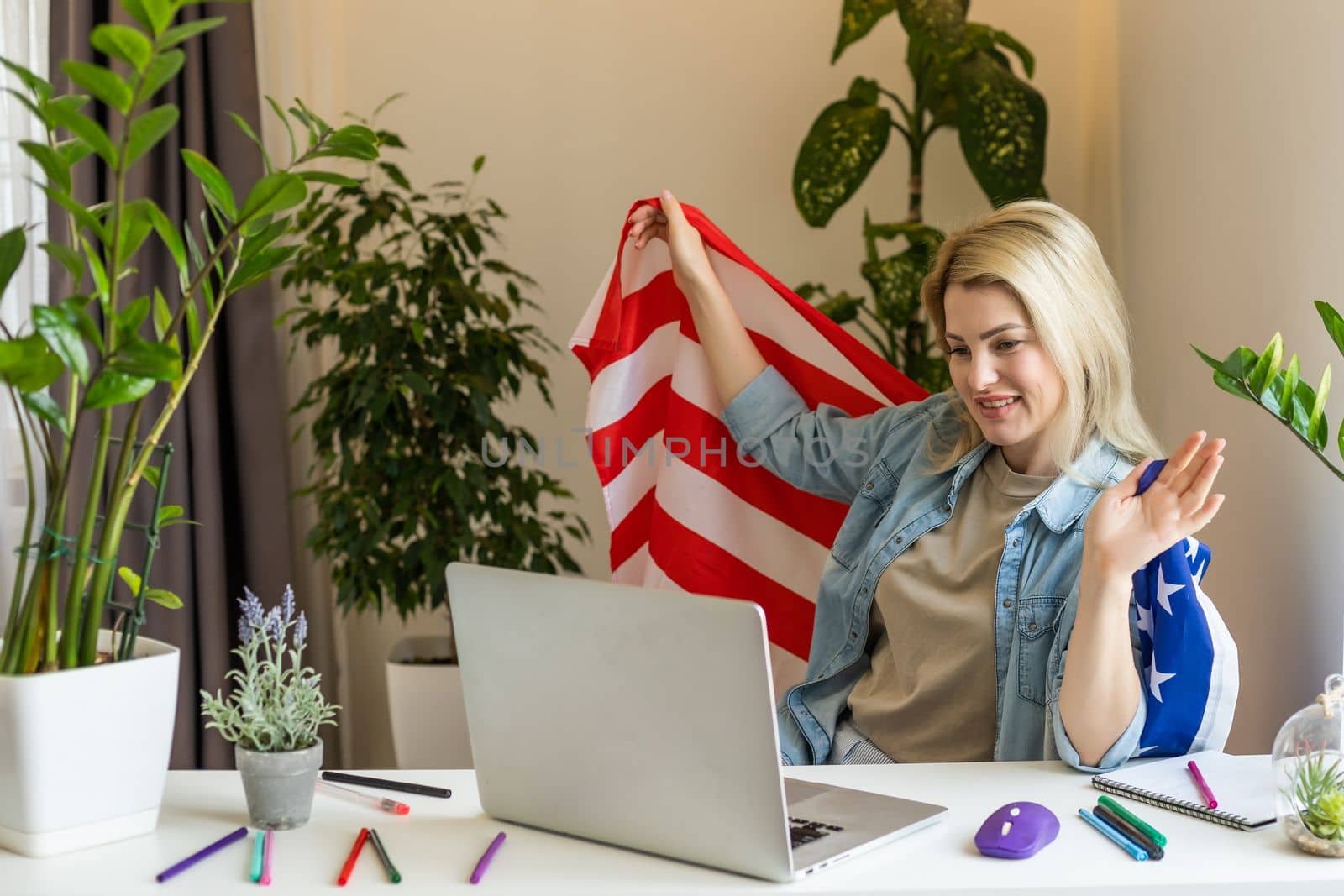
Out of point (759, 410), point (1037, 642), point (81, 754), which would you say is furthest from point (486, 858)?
point (759, 410)

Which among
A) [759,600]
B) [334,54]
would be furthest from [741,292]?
[334,54]

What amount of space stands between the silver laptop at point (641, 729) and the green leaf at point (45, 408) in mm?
346

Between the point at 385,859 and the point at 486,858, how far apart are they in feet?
0.27

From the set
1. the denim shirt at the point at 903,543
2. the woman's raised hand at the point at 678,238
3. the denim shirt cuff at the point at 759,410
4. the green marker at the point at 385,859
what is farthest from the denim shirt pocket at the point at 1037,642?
the green marker at the point at 385,859

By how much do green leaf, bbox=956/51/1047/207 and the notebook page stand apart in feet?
4.95

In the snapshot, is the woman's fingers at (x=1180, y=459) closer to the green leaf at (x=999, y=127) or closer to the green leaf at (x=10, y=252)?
the green leaf at (x=10, y=252)

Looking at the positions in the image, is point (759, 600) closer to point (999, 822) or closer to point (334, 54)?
point (999, 822)

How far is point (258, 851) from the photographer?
1037mm

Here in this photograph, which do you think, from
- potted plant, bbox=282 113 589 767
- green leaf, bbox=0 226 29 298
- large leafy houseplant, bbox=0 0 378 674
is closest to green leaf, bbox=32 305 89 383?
large leafy houseplant, bbox=0 0 378 674

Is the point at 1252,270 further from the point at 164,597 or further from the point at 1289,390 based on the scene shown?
the point at 164,597

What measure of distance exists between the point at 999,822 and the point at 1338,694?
0.32 metres

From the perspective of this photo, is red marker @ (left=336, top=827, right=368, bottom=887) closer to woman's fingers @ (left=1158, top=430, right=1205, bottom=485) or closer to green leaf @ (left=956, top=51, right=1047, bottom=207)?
woman's fingers @ (left=1158, top=430, right=1205, bottom=485)

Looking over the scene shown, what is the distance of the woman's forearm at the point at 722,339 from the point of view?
1938 millimetres

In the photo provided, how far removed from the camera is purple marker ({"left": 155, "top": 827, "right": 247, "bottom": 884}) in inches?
39.5
